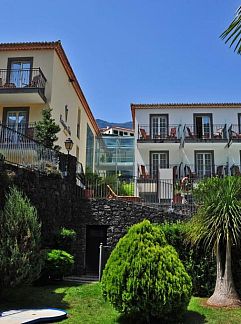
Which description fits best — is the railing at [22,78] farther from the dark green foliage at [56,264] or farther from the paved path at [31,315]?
the paved path at [31,315]

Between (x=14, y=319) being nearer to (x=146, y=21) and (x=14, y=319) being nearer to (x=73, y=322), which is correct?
(x=73, y=322)


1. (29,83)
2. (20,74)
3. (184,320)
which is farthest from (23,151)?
(184,320)

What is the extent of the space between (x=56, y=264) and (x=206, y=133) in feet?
59.2

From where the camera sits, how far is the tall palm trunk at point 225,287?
9.98 m

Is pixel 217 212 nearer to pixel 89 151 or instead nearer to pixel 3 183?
pixel 3 183

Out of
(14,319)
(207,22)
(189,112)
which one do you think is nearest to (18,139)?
(14,319)

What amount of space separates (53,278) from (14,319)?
4134mm

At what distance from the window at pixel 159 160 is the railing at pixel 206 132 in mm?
1913

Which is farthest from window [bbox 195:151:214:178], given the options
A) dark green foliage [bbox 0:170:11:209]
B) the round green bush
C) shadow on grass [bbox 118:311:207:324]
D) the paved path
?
the paved path

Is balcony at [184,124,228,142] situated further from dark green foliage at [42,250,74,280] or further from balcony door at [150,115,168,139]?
dark green foliage at [42,250,74,280]

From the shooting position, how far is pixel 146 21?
5301mm

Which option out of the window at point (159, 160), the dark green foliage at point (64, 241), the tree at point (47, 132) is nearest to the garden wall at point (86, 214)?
the dark green foliage at point (64, 241)

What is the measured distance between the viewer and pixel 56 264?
1161 cm

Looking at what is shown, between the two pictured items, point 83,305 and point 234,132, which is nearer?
point 83,305
